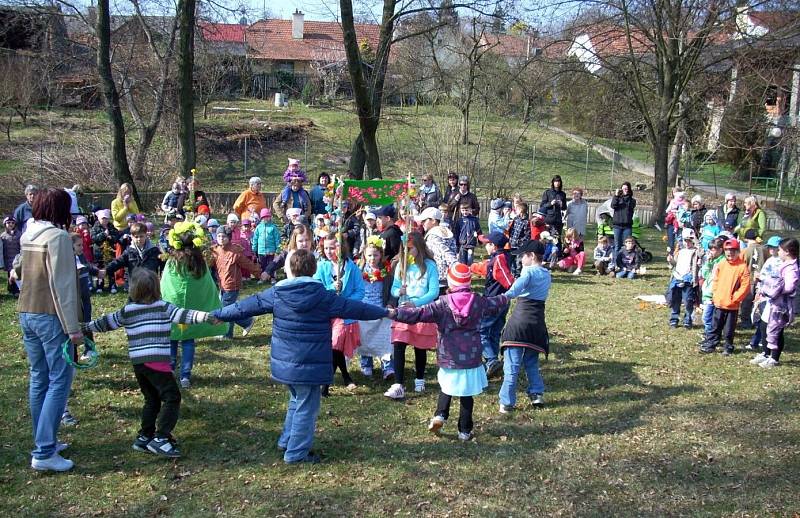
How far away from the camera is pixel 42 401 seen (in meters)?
5.64

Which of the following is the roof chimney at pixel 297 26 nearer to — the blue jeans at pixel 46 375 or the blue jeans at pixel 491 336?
the blue jeans at pixel 491 336

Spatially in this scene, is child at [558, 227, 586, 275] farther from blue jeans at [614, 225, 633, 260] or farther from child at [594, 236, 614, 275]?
blue jeans at [614, 225, 633, 260]

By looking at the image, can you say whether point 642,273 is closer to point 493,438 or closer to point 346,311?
point 493,438

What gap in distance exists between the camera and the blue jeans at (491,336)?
8422 millimetres

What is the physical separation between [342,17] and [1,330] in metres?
11.1

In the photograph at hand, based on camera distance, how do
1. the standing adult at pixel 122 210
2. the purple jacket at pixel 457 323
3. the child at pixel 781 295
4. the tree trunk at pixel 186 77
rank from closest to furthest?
the purple jacket at pixel 457 323 → the child at pixel 781 295 → the standing adult at pixel 122 210 → the tree trunk at pixel 186 77

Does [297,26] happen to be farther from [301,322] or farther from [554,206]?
[301,322]

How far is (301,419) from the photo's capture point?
19.2ft

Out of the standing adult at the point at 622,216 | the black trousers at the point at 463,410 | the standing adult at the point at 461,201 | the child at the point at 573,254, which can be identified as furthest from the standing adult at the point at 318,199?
the black trousers at the point at 463,410

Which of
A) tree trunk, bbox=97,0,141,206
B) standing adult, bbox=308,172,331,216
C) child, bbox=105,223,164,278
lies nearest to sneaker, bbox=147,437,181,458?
child, bbox=105,223,164,278

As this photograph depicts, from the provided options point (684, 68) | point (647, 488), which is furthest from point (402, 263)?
point (684, 68)

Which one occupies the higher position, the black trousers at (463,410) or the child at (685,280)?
the child at (685,280)

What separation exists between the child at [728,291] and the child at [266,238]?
7400 millimetres

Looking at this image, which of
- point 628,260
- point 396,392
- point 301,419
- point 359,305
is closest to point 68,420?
point 301,419
